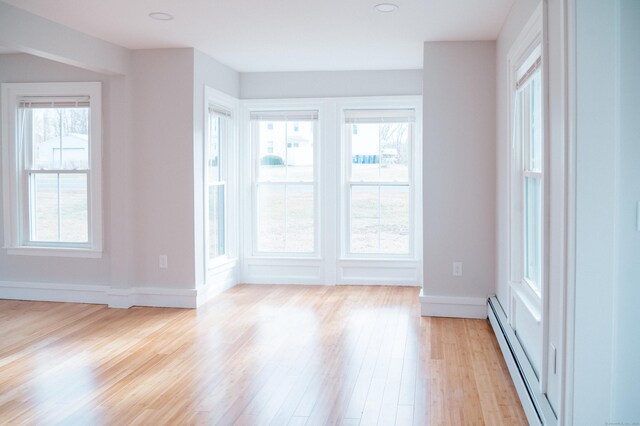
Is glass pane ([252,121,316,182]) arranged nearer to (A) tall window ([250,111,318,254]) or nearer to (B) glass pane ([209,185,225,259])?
A: (A) tall window ([250,111,318,254])

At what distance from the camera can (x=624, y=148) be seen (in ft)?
7.89

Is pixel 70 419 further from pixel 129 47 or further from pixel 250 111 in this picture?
pixel 250 111

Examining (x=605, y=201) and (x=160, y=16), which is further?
(x=160, y=16)

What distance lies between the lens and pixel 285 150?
718cm

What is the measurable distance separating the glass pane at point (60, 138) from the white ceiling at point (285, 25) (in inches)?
41.7

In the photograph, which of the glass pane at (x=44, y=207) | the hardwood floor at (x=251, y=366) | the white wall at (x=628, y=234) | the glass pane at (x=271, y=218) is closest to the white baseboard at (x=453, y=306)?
the hardwood floor at (x=251, y=366)

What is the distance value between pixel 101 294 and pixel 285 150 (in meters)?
2.55

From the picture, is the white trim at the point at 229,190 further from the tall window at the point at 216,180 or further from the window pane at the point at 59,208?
the window pane at the point at 59,208

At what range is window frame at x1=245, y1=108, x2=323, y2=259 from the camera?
705 centimetres

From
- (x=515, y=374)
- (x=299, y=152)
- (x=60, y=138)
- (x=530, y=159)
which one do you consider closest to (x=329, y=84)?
(x=299, y=152)

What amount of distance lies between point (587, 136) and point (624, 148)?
0.22 meters

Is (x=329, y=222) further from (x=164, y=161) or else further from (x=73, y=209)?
(x=73, y=209)

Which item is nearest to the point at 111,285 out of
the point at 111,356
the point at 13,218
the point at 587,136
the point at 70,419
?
the point at 13,218

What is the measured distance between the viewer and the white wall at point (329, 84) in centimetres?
681
